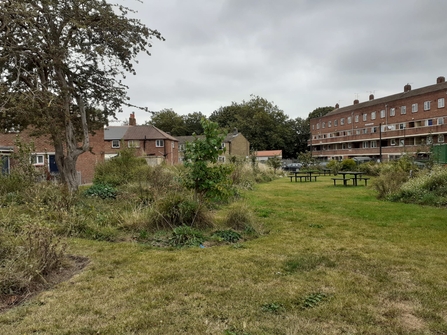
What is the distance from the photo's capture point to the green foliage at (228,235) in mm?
6759

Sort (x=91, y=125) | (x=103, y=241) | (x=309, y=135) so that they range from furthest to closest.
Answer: (x=309, y=135), (x=91, y=125), (x=103, y=241)

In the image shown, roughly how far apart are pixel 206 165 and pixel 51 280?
4.07 metres

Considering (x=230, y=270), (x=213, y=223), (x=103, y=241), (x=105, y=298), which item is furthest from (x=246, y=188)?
(x=105, y=298)

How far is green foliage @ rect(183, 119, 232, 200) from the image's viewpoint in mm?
7520

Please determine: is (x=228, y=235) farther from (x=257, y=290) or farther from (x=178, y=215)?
(x=257, y=290)

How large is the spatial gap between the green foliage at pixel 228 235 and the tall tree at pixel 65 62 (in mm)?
6450

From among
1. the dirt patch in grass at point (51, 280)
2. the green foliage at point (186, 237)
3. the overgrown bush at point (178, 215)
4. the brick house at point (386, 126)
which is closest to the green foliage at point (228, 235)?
the green foliage at point (186, 237)

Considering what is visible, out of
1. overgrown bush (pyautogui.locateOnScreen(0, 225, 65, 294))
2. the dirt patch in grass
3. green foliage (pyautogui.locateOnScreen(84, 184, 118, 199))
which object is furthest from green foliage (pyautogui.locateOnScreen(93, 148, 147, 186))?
overgrown bush (pyautogui.locateOnScreen(0, 225, 65, 294))

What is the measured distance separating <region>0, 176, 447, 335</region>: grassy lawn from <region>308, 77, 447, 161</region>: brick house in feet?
118

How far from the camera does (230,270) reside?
15.7 ft

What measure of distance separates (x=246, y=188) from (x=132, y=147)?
6636 millimetres

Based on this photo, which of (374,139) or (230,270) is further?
(374,139)

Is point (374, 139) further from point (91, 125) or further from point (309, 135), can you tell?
point (91, 125)

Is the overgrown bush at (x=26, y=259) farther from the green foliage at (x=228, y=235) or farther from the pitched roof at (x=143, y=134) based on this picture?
the pitched roof at (x=143, y=134)
